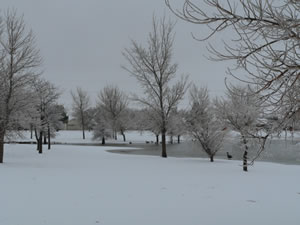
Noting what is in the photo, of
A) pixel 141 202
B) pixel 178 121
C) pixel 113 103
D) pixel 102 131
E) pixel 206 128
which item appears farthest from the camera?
pixel 113 103

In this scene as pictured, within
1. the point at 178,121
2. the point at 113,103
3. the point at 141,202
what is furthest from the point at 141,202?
the point at 113,103

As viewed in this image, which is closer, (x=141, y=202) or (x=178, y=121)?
(x=141, y=202)

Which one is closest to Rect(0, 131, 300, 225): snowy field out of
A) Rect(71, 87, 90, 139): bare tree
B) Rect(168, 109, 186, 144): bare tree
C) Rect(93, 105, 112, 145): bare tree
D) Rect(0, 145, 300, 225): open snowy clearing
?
Rect(0, 145, 300, 225): open snowy clearing

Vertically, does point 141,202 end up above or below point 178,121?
below

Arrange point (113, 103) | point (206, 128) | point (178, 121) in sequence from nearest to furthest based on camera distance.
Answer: point (206, 128) < point (178, 121) < point (113, 103)

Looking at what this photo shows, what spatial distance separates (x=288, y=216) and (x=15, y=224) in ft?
15.4

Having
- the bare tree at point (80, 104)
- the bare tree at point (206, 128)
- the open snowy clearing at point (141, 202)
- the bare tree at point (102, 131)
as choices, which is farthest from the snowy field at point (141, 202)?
the bare tree at point (80, 104)

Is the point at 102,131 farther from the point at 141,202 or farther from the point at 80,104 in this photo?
the point at 141,202

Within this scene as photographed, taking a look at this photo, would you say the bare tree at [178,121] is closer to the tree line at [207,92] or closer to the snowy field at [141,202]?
the tree line at [207,92]

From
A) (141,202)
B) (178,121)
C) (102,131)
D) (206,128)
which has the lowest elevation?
(141,202)

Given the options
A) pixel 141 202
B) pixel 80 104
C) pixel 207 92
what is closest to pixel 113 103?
pixel 80 104

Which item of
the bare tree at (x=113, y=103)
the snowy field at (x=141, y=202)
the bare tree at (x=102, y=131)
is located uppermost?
the bare tree at (x=113, y=103)

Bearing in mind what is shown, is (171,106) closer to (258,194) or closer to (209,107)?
(209,107)

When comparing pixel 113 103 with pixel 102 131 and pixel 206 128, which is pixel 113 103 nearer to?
pixel 102 131
